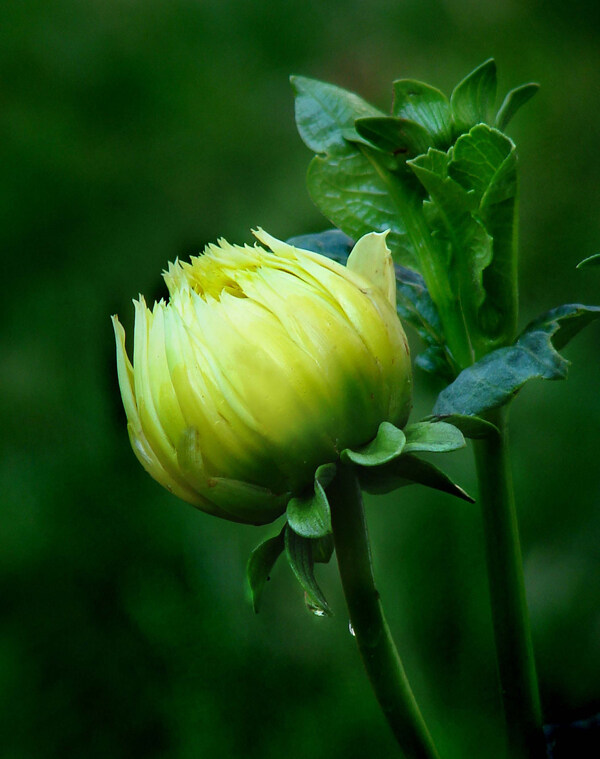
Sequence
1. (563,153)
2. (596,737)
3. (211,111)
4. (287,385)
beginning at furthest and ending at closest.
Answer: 1. (211,111)
2. (563,153)
3. (596,737)
4. (287,385)

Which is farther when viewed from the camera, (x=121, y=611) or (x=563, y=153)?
(x=563, y=153)

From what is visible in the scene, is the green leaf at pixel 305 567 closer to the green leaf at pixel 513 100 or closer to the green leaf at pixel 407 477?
the green leaf at pixel 407 477

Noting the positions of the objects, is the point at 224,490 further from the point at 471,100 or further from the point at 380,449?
the point at 471,100

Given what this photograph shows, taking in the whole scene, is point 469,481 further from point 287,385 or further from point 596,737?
point 287,385

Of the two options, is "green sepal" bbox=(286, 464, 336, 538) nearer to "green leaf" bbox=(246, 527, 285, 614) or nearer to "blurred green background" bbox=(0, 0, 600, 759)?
"green leaf" bbox=(246, 527, 285, 614)

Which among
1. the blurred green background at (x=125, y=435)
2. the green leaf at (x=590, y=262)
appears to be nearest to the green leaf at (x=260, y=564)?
the green leaf at (x=590, y=262)

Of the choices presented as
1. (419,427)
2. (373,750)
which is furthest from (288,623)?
(419,427)
